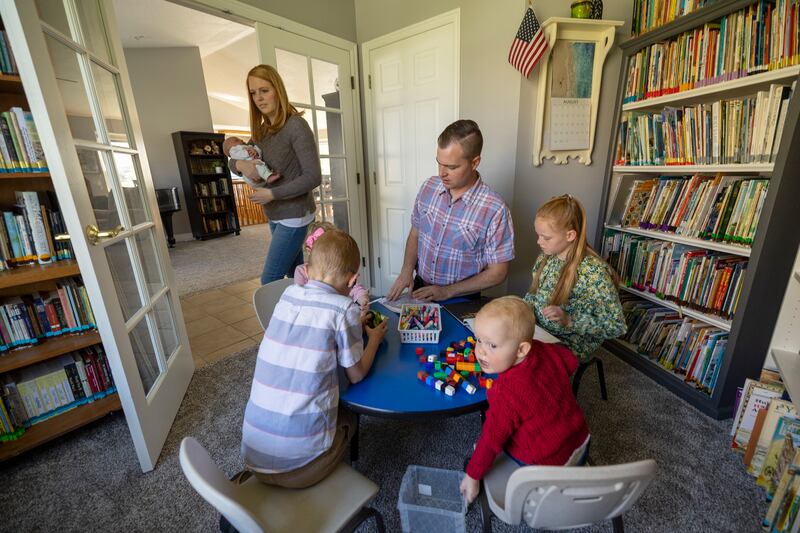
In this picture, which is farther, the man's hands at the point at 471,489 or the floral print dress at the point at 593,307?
the floral print dress at the point at 593,307

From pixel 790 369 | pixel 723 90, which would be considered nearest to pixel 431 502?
pixel 790 369

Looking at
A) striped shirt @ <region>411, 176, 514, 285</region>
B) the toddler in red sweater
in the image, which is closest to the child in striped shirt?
the toddler in red sweater

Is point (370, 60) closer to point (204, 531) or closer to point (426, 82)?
point (426, 82)

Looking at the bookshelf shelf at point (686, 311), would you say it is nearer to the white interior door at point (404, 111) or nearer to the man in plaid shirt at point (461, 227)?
the man in plaid shirt at point (461, 227)

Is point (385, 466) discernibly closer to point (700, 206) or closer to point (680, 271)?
point (680, 271)

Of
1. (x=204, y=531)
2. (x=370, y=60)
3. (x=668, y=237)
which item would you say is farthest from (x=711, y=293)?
(x=370, y=60)

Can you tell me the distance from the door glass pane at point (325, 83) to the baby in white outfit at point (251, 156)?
117 centimetres

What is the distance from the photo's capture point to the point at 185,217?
20.8 feet

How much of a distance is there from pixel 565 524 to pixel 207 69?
9009 mm

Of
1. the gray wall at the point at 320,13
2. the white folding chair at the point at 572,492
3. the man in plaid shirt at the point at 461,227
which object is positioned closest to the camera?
the white folding chair at the point at 572,492

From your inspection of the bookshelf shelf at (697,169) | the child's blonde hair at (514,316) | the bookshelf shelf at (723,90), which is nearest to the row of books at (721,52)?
the bookshelf shelf at (723,90)

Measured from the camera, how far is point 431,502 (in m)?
1.15

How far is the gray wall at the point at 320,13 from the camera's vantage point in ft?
7.91

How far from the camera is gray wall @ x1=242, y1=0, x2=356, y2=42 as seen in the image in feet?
7.91
